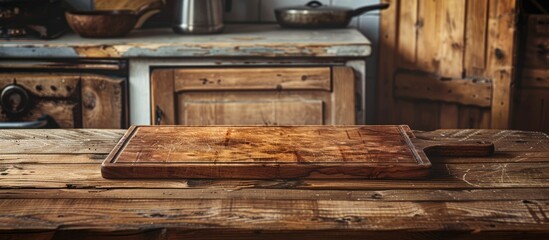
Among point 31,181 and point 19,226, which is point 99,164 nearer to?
point 31,181

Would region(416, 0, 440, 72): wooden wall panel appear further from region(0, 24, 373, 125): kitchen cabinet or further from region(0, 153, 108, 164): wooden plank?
region(0, 153, 108, 164): wooden plank

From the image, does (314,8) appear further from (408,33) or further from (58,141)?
(58,141)

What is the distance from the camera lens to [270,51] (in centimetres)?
261

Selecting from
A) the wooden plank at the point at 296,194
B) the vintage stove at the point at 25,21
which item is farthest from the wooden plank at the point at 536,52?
the vintage stove at the point at 25,21

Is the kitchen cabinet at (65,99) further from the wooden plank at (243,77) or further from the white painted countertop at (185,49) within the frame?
the wooden plank at (243,77)

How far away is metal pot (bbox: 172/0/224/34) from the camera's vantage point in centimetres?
286

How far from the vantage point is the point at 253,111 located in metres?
2.64


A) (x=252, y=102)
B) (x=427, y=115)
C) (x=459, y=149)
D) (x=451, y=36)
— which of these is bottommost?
(x=427, y=115)

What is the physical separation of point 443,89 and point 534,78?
325mm

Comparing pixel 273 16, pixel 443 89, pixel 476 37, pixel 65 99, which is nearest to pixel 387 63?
pixel 443 89

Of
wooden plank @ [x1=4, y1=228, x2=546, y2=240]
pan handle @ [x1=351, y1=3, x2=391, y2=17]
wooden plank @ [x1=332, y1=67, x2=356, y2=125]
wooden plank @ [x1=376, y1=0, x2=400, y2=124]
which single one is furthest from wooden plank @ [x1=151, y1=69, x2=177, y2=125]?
wooden plank @ [x1=4, y1=228, x2=546, y2=240]

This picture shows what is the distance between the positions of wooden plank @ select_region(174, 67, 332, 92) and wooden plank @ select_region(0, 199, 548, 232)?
4.68 ft

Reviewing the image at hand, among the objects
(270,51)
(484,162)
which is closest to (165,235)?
(484,162)

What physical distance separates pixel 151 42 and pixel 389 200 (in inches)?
62.8
